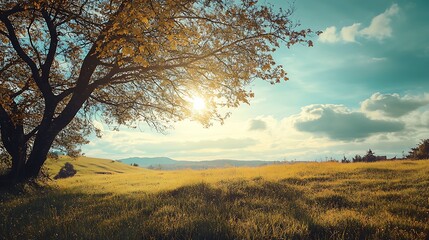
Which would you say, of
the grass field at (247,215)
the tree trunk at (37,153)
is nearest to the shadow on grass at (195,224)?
the grass field at (247,215)

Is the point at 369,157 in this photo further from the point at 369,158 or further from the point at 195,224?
the point at 195,224

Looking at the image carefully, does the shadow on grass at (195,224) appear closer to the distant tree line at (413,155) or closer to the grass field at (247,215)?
the grass field at (247,215)

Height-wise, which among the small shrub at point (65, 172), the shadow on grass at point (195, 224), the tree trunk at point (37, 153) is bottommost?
the shadow on grass at point (195, 224)

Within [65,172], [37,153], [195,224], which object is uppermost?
[37,153]

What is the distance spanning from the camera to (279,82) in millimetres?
13148

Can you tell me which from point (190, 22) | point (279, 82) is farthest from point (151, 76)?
point (279, 82)

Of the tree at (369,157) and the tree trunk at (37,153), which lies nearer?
the tree trunk at (37,153)

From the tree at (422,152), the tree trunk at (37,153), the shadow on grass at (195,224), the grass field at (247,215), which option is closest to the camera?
the shadow on grass at (195,224)

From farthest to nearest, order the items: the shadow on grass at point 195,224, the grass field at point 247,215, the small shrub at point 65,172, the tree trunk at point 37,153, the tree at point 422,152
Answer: the small shrub at point 65,172, the tree at point 422,152, the tree trunk at point 37,153, the grass field at point 247,215, the shadow on grass at point 195,224

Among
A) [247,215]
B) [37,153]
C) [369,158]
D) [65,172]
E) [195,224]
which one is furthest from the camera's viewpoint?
[65,172]

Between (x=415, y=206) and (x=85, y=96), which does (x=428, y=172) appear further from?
(x=85, y=96)

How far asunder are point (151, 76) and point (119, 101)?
476 centimetres

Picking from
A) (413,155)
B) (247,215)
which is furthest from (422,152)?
(247,215)

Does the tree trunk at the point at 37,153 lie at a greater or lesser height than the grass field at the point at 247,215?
greater
